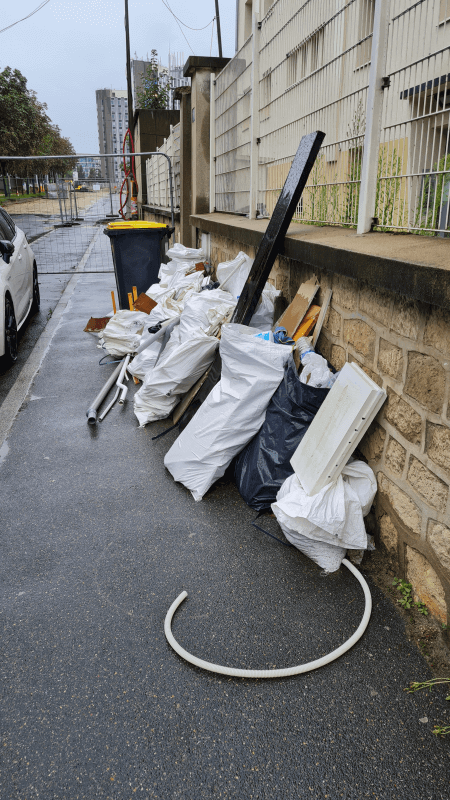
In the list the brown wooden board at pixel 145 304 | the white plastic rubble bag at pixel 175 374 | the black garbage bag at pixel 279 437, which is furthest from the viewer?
the brown wooden board at pixel 145 304

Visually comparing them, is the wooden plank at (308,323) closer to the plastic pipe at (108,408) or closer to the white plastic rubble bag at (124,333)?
the plastic pipe at (108,408)

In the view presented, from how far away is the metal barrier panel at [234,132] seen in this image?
20.0 ft

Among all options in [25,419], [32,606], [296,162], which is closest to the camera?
[32,606]

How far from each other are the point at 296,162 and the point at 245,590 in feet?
9.59

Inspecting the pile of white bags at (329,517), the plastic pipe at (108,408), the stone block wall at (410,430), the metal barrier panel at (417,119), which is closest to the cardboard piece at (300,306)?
the stone block wall at (410,430)

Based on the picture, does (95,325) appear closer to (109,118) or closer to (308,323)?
(308,323)

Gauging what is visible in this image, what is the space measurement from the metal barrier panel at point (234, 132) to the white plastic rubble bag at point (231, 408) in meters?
3.54

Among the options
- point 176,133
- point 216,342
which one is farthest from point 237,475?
point 176,133

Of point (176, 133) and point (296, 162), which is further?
point (176, 133)

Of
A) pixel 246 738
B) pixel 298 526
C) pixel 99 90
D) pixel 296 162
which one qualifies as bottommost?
pixel 246 738

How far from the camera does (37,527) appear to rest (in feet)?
10.3

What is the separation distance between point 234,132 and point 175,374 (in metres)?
3.89

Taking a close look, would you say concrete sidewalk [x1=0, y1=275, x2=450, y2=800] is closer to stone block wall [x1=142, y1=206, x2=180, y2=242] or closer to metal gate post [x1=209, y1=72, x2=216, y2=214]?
metal gate post [x1=209, y1=72, x2=216, y2=214]

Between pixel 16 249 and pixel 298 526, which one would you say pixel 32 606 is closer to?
pixel 298 526
